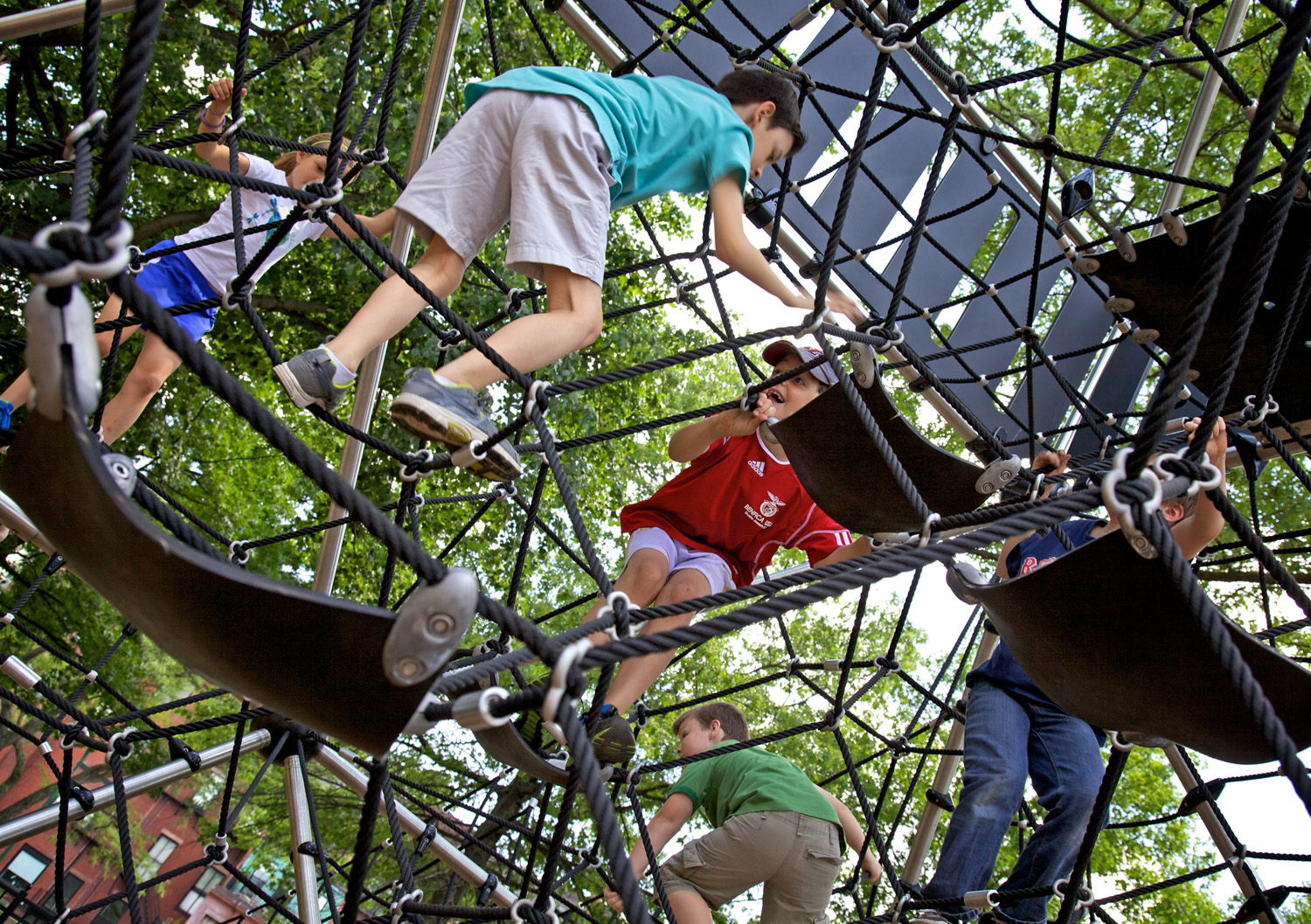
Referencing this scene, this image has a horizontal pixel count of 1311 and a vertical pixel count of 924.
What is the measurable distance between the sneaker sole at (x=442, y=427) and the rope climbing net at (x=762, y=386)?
0.10m

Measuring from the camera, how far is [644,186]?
175 centimetres

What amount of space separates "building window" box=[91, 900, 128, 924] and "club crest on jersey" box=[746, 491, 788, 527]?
1248cm

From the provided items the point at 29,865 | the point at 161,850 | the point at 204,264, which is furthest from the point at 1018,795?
the point at 161,850

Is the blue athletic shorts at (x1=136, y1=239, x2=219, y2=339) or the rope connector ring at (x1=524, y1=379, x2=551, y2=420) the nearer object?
the rope connector ring at (x1=524, y1=379, x2=551, y2=420)

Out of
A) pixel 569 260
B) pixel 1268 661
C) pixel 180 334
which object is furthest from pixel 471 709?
pixel 1268 661

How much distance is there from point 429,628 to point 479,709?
11 cm

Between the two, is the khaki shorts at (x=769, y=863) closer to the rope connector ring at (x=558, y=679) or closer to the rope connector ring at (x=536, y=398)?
the rope connector ring at (x=536, y=398)

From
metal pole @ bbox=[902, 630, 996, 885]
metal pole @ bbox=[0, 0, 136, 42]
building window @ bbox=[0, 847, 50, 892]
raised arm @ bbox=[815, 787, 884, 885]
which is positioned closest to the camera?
metal pole @ bbox=[0, 0, 136, 42]

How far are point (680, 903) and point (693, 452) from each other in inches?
44.3

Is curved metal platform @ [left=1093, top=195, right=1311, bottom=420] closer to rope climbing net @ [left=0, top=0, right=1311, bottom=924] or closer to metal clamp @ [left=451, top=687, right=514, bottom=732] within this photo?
rope climbing net @ [left=0, top=0, right=1311, bottom=924]

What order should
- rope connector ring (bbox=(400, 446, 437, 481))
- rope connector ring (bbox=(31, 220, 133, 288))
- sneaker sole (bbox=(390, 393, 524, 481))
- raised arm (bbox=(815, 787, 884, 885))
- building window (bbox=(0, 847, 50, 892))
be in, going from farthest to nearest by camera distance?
building window (bbox=(0, 847, 50, 892)) < raised arm (bbox=(815, 787, 884, 885)) < rope connector ring (bbox=(400, 446, 437, 481)) < sneaker sole (bbox=(390, 393, 524, 481)) < rope connector ring (bbox=(31, 220, 133, 288))

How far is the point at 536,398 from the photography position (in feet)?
4.60

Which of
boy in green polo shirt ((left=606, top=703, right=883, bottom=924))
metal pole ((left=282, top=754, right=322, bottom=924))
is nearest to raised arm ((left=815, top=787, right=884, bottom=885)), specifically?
boy in green polo shirt ((left=606, top=703, right=883, bottom=924))

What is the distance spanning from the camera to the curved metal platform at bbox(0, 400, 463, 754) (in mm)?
768
